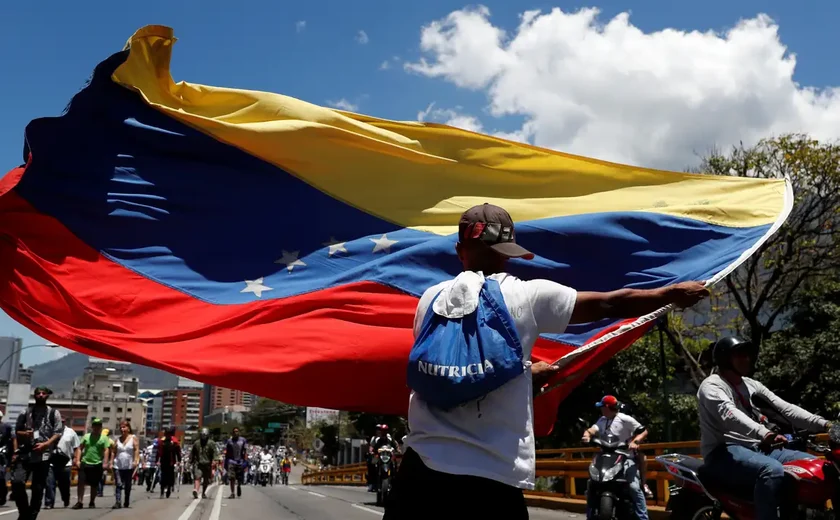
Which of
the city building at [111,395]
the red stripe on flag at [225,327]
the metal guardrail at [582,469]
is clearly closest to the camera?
the red stripe on flag at [225,327]

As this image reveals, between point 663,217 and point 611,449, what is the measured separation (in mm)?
4693

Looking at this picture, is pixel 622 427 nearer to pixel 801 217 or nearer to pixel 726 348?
pixel 726 348

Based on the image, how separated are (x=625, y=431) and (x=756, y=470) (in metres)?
4.06

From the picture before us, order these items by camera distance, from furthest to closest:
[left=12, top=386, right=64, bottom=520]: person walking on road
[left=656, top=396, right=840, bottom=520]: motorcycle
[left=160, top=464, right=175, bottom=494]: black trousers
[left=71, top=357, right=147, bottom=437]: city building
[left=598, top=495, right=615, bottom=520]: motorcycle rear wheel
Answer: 1. [left=71, top=357, right=147, bottom=437]: city building
2. [left=160, top=464, right=175, bottom=494]: black trousers
3. [left=12, top=386, right=64, bottom=520]: person walking on road
4. [left=598, top=495, right=615, bottom=520]: motorcycle rear wheel
5. [left=656, top=396, right=840, bottom=520]: motorcycle

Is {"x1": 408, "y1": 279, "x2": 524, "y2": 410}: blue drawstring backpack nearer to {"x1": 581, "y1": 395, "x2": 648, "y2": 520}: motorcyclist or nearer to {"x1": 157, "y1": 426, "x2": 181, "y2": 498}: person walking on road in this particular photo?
{"x1": 581, "y1": 395, "x2": 648, "y2": 520}: motorcyclist

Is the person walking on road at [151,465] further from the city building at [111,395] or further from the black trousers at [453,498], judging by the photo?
the city building at [111,395]

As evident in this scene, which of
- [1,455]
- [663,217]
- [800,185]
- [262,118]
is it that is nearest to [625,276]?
[663,217]

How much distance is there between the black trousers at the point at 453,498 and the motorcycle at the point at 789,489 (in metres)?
3.99

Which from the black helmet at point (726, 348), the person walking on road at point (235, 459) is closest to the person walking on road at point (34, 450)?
the black helmet at point (726, 348)

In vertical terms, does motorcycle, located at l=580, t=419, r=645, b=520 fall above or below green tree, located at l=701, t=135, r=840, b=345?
below

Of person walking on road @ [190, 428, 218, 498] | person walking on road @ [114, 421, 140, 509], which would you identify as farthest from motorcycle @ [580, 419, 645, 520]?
person walking on road @ [190, 428, 218, 498]

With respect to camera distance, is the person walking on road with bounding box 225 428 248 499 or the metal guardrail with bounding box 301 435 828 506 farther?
the person walking on road with bounding box 225 428 248 499

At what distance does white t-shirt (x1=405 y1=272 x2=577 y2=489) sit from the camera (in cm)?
261

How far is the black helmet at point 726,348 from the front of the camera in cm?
624
